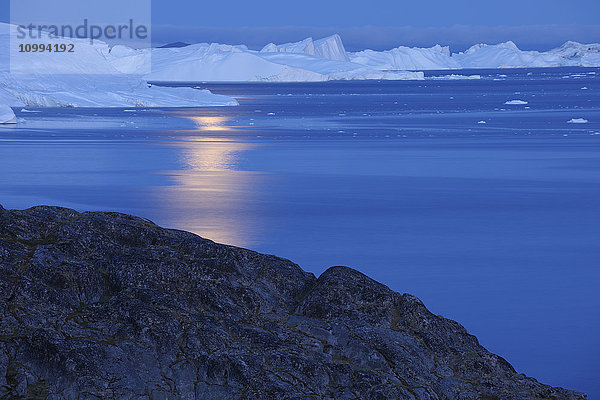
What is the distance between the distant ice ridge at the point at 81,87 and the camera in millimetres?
46531

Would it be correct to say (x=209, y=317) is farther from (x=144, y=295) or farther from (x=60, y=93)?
(x=60, y=93)

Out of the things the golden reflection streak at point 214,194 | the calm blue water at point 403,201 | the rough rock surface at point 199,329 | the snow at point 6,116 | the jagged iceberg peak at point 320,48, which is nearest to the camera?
the rough rock surface at point 199,329

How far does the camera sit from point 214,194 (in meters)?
15.4

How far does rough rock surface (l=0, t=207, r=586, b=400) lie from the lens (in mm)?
4691

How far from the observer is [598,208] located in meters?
14.2

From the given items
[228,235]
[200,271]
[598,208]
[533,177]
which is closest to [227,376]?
[200,271]

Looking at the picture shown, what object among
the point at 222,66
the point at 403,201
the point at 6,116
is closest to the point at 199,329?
the point at 403,201

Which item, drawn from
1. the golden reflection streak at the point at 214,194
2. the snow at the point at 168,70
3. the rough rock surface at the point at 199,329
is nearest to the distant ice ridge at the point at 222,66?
the snow at the point at 168,70

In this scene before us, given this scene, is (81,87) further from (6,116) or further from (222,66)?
(222,66)

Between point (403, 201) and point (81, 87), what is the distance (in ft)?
137

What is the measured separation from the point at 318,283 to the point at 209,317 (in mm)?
993

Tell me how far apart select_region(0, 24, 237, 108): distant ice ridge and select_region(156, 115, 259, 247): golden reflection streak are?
23232mm

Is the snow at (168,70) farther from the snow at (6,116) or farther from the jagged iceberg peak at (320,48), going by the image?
the snow at (6,116)

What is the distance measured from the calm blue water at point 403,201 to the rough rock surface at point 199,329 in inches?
54.2
